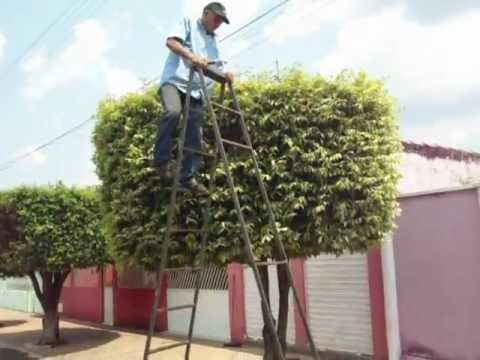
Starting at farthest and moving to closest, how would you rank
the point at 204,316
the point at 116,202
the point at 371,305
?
the point at 204,316 < the point at 371,305 < the point at 116,202

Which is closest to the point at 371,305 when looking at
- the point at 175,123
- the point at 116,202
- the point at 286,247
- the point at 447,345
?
the point at 447,345

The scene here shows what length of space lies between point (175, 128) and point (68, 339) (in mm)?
12414

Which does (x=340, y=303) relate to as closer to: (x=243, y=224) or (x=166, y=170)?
Result: (x=166, y=170)

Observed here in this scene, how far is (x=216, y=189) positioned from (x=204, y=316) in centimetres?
883

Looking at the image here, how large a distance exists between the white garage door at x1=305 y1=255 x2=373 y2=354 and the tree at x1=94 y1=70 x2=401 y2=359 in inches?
163

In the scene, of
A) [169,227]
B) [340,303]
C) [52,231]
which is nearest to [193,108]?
[169,227]

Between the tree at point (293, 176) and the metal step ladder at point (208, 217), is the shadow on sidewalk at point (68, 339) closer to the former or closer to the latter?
the tree at point (293, 176)

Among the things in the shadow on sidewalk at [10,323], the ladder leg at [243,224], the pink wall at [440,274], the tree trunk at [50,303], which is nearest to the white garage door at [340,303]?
the pink wall at [440,274]

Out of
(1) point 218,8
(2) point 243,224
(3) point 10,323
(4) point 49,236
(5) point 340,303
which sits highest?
(1) point 218,8

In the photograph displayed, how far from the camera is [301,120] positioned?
5.77m

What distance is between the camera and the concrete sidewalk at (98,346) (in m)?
11.9

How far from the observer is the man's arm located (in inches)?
185

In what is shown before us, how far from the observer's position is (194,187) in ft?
17.4

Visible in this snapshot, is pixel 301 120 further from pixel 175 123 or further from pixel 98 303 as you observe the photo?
pixel 98 303
